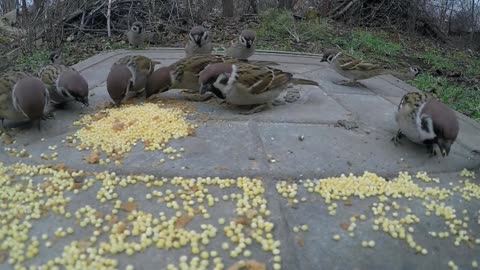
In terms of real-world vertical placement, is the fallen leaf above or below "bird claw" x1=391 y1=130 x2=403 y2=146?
below

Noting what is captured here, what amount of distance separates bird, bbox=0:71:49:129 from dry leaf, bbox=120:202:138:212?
126 centimetres

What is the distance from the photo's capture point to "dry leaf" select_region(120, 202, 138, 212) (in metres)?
2.28

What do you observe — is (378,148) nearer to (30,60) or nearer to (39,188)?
(39,188)

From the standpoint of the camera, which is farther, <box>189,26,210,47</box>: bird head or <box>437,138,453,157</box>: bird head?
<box>189,26,210,47</box>: bird head

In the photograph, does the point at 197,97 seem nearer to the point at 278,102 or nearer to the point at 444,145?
the point at 278,102

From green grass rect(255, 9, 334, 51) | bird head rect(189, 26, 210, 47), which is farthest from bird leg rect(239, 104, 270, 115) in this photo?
green grass rect(255, 9, 334, 51)

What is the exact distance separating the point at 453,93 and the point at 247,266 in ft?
14.6

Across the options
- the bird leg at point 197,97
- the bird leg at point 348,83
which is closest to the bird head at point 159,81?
the bird leg at point 197,97

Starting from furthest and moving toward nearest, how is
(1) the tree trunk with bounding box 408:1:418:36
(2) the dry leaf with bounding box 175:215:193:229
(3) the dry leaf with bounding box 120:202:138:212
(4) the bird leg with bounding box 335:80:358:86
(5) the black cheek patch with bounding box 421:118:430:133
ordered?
(1) the tree trunk with bounding box 408:1:418:36 → (4) the bird leg with bounding box 335:80:358:86 → (5) the black cheek patch with bounding box 421:118:430:133 → (3) the dry leaf with bounding box 120:202:138:212 → (2) the dry leaf with bounding box 175:215:193:229

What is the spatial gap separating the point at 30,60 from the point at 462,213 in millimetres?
5679

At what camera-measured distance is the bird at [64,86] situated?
11.8 feet

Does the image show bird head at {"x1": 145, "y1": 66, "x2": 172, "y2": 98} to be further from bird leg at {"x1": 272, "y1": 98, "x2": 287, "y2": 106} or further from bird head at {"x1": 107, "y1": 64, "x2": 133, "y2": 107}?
bird leg at {"x1": 272, "y1": 98, "x2": 287, "y2": 106}

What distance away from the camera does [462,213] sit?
92.1 inches

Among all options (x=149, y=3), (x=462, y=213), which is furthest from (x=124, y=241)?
(x=149, y=3)
